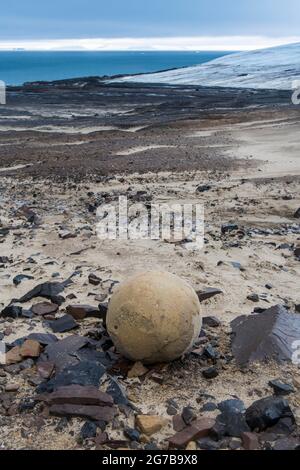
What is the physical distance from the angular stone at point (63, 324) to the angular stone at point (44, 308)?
294mm

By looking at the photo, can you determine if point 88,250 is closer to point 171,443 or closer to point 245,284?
point 245,284

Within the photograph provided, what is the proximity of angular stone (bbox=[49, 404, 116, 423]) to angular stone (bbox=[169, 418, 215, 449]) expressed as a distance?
1.81 ft

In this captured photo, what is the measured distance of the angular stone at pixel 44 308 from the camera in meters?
5.94

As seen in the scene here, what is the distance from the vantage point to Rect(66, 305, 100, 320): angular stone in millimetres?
5758

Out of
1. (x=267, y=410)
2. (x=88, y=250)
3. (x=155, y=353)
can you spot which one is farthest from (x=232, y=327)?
(x=88, y=250)


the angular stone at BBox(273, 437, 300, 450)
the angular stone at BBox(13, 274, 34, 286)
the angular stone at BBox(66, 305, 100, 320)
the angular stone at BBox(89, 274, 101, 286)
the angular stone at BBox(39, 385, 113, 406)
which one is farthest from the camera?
the angular stone at BBox(13, 274, 34, 286)

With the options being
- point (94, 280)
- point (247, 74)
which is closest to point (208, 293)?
point (94, 280)

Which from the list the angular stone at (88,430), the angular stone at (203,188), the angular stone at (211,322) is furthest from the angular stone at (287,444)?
the angular stone at (203,188)

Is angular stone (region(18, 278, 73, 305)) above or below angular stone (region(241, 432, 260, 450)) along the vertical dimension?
above

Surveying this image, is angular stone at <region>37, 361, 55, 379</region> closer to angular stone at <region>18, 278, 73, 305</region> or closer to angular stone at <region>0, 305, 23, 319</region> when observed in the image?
angular stone at <region>0, 305, 23, 319</region>

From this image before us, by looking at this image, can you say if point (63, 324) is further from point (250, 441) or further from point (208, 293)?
point (250, 441)

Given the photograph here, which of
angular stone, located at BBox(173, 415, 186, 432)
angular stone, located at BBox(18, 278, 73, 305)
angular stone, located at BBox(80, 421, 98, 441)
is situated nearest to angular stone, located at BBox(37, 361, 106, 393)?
angular stone, located at BBox(80, 421, 98, 441)

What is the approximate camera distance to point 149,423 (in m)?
3.96

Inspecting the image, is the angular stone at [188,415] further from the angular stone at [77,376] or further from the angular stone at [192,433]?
the angular stone at [77,376]
